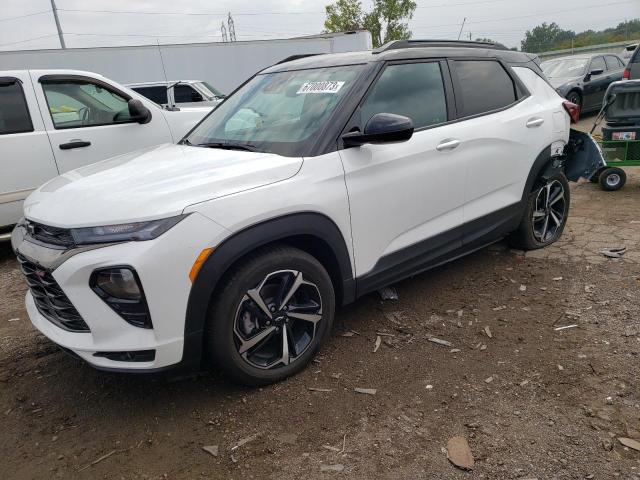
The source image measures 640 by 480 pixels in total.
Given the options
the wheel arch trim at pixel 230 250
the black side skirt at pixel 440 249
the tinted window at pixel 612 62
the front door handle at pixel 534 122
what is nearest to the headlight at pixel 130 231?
the wheel arch trim at pixel 230 250

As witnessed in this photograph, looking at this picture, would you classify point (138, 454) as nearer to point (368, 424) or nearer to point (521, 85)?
point (368, 424)

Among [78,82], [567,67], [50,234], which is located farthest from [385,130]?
[567,67]

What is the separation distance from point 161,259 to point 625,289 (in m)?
3.22

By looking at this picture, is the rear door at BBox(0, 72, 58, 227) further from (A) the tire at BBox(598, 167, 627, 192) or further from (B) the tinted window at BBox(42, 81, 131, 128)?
(A) the tire at BBox(598, 167, 627, 192)

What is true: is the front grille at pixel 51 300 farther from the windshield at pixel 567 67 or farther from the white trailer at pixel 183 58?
the windshield at pixel 567 67

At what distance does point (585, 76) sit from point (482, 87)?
34.9ft

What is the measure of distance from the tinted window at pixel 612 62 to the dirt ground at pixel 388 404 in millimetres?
12162

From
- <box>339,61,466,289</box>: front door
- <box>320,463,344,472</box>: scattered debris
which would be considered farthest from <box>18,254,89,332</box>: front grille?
<box>339,61,466,289</box>: front door

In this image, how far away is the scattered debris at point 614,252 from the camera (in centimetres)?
423

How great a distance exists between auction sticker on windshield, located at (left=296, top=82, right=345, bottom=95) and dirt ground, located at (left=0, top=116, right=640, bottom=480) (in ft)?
5.00

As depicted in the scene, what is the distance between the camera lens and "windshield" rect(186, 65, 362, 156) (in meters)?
2.93

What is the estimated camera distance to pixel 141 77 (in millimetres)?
15352

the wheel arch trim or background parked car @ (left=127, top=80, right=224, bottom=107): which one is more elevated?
background parked car @ (left=127, top=80, right=224, bottom=107)

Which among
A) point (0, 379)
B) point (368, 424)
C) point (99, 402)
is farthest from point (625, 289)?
point (0, 379)
